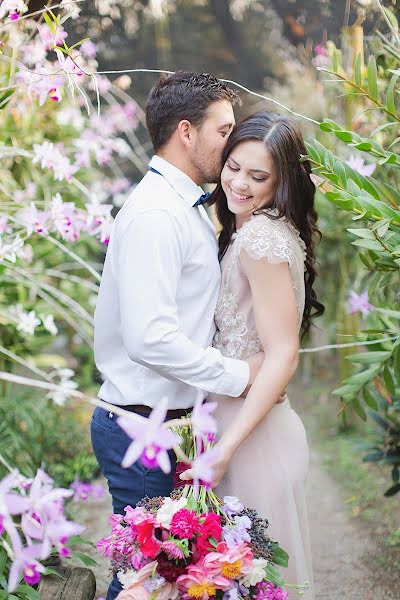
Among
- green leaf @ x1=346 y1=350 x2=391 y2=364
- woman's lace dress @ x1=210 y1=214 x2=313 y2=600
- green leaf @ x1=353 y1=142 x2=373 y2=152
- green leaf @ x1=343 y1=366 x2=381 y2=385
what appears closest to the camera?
green leaf @ x1=353 y1=142 x2=373 y2=152

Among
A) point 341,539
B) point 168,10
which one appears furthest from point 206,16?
point 341,539

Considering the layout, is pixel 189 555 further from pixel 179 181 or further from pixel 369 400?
pixel 369 400

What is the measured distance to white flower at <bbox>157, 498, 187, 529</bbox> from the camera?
5.14ft

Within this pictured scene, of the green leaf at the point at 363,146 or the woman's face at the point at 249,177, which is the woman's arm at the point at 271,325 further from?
the green leaf at the point at 363,146

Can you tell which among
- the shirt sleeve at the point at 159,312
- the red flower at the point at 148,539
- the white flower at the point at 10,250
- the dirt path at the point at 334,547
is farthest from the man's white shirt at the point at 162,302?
the dirt path at the point at 334,547

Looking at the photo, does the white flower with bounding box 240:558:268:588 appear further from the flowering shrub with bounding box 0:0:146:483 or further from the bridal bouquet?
the flowering shrub with bounding box 0:0:146:483

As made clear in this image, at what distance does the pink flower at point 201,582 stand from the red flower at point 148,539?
75mm

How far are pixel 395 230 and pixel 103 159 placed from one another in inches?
52.6

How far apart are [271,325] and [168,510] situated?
1.72 feet

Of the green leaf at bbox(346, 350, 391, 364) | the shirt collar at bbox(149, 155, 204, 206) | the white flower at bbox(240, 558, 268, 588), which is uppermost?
the shirt collar at bbox(149, 155, 204, 206)

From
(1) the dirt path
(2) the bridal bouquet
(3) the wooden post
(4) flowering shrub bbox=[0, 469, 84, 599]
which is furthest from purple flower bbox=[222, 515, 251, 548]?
(1) the dirt path

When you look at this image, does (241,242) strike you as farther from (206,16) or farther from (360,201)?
(206,16)

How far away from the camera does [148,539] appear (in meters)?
1.55

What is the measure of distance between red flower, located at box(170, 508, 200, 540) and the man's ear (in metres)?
0.96
